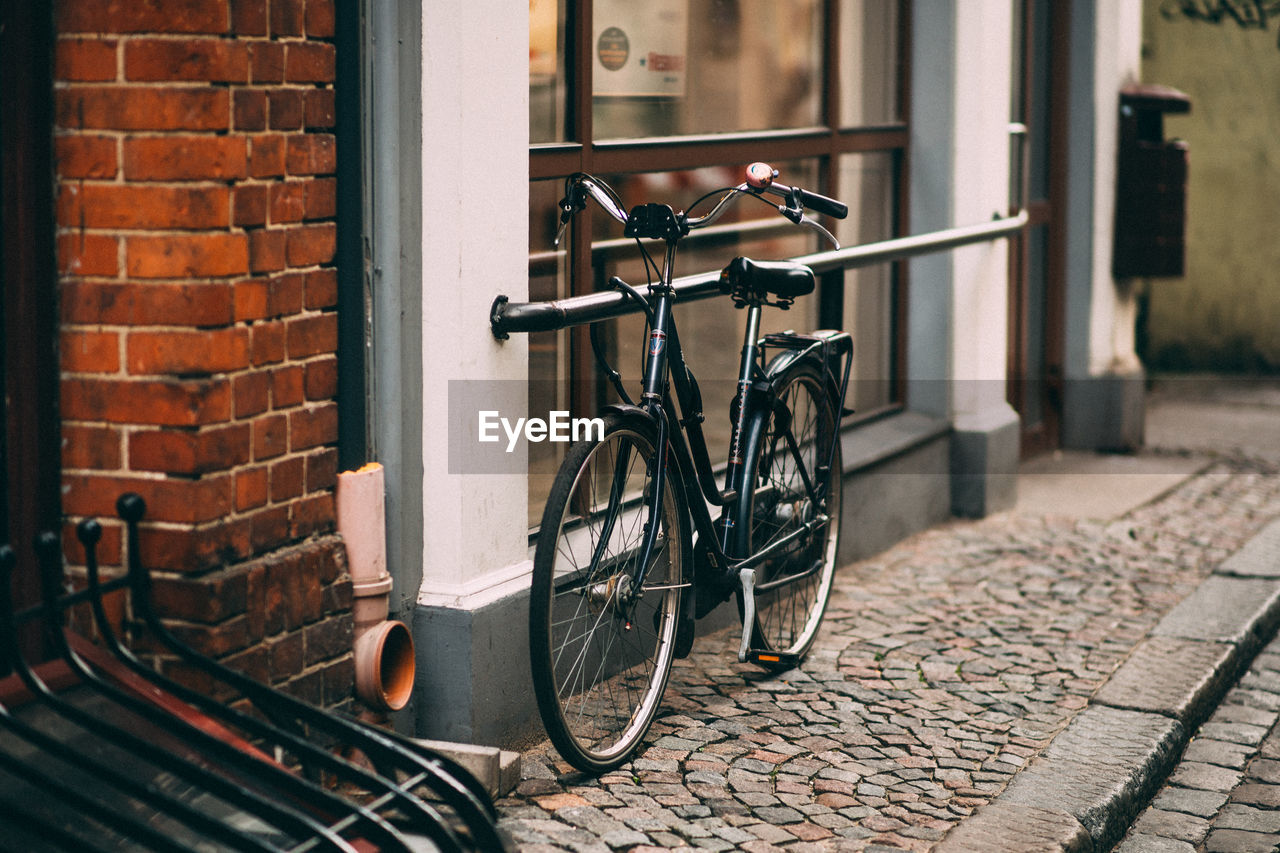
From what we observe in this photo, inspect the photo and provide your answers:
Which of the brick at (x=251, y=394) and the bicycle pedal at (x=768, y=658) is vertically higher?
→ the brick at (x=251, y=394)

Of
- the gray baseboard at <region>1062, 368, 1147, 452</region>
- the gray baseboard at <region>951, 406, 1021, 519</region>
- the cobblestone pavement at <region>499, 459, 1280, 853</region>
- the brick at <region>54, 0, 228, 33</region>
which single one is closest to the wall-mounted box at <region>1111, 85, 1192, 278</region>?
the gray baseboard at <region>1062, 368, 1147, 452</region>

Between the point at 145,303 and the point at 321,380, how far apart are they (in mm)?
517

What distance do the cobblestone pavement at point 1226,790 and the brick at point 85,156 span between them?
108 inches

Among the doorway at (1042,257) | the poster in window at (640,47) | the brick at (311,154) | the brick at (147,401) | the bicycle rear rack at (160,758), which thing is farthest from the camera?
the doorway at (1042,257)

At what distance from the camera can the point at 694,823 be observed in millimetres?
3604

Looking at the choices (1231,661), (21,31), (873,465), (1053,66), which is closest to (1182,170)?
(1053,66)

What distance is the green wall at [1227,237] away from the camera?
35.4ft

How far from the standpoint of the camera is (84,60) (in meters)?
3.07

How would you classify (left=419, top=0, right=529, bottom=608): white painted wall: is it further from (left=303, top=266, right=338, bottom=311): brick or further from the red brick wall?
the red brick wall

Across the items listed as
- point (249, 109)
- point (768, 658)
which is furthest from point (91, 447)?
point (768, 658)

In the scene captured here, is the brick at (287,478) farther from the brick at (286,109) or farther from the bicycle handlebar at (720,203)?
the bicycle handlebar at (720,203)

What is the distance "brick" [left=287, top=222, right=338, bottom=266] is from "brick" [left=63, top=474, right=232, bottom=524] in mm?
510

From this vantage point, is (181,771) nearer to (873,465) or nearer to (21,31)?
(21,31)

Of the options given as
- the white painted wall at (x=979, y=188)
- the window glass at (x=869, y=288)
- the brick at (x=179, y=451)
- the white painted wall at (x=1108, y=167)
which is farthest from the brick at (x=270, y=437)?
the white painted wall at (x=1108, y=167)
